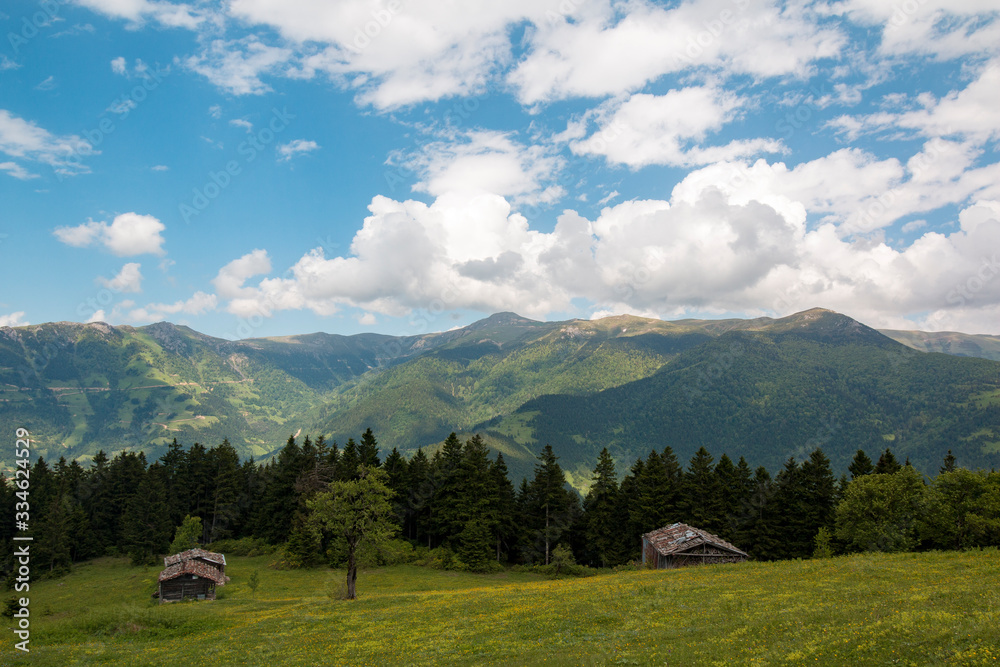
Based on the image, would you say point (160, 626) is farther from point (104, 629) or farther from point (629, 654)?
point (629, 654)

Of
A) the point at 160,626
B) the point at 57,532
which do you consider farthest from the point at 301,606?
the point at 57,532

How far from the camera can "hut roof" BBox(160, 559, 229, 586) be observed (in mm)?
62106

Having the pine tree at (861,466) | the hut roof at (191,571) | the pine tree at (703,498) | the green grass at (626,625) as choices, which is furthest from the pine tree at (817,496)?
the hut roof at (191,571)

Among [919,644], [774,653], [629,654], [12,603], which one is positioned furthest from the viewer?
[12,603]

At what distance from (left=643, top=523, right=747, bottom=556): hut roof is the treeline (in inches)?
334

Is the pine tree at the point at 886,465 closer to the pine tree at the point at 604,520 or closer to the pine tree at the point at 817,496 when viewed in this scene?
the pine tree at the point at 817,496

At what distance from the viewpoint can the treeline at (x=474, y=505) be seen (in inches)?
2864

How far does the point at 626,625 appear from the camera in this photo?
26.5 meters

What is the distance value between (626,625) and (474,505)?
58463mm

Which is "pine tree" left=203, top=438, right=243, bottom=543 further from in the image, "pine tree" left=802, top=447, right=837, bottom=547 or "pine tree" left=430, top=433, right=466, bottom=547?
"pine tree" left=802, top=447, right=837, bottom=547

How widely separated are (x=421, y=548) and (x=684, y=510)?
45.8 metres

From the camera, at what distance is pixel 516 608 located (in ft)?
116

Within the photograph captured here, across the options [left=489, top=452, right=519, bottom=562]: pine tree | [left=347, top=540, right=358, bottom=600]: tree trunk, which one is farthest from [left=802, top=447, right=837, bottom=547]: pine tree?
[left=347, top=540, right=358, bottom=600]: tree trunk

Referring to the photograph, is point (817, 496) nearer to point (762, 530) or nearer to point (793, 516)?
point (793, 516)
